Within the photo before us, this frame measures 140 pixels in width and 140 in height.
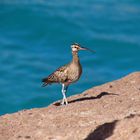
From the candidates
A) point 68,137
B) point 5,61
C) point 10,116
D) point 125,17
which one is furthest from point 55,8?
point 68,137

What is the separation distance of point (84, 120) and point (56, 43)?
17.3 meters

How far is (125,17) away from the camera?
3378 cm

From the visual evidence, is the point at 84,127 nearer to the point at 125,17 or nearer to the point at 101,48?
the point at 101,48

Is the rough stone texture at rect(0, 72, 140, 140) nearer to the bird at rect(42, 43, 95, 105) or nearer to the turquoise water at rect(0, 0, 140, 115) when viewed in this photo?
the bird at rect(42, 43, 95, 105)

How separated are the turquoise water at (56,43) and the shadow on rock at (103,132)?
1226 cm

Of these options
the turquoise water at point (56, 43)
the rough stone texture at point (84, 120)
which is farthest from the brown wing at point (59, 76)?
the turquoise water at point (56, 43)

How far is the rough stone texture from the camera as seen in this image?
41.9 feet

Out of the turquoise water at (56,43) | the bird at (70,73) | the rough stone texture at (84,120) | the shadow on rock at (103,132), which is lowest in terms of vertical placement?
the shadow on rock at (103,132)

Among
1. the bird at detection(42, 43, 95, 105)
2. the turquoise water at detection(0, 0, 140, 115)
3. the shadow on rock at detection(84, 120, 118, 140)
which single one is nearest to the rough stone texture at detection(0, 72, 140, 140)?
the shadow on rock at detection(84, 120, 118, 140)

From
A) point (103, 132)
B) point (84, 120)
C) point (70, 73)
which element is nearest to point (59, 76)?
point (70, 73)

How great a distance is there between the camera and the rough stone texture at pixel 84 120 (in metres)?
12.8

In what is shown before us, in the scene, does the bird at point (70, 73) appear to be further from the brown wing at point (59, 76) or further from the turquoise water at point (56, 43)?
the turquoise water at point (56, 43)

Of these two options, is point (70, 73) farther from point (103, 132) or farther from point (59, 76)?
point (103, 132)

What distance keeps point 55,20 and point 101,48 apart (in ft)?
10.5
